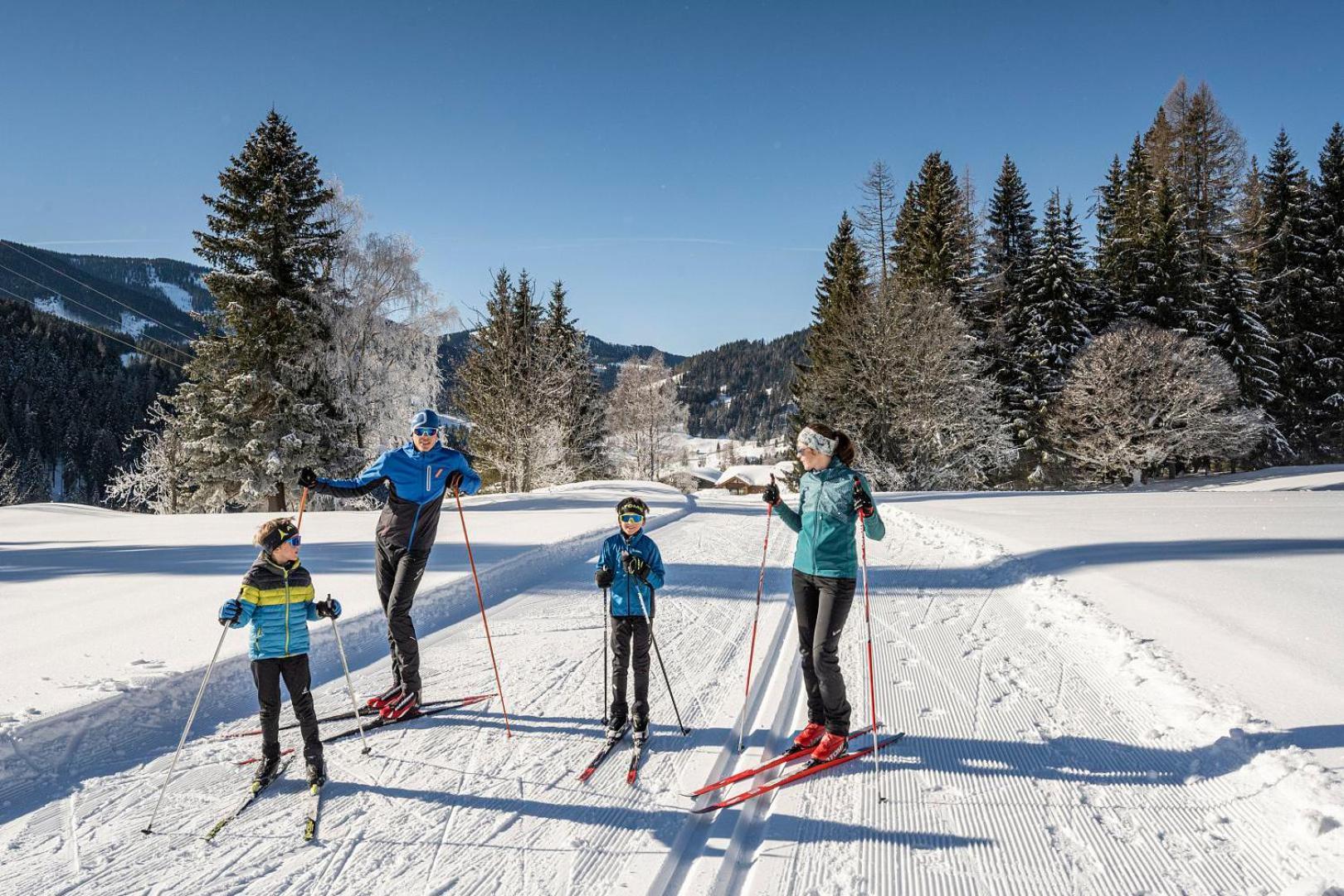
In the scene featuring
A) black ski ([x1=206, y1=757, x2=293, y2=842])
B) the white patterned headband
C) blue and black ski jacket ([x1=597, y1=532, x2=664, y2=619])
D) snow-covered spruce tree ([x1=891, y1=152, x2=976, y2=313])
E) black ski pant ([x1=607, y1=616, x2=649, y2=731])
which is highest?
snow-covered spruce tree ([x1=891, y1=152, x2=976, y2=313])

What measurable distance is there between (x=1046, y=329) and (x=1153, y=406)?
654 centimetres

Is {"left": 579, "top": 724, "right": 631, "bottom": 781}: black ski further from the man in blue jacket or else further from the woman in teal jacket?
the man in blue jacket

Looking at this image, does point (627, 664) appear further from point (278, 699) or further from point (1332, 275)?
point (1332, 275)

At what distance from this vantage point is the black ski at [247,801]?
3251mm

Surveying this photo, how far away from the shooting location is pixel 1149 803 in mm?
3383

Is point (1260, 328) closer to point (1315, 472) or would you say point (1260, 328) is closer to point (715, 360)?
point (1315, 472)

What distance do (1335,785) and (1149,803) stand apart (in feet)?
2.76

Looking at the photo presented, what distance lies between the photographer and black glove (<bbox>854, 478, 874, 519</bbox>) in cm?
395

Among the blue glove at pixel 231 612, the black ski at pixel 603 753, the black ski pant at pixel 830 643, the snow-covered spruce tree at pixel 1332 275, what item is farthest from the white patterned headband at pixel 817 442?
the snow-covered spruce tree at pixel 1332 275

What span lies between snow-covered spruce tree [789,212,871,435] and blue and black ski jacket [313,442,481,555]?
85.4 ft

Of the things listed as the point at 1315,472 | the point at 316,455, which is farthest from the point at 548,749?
the point at 1315,472

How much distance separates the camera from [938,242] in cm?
3391

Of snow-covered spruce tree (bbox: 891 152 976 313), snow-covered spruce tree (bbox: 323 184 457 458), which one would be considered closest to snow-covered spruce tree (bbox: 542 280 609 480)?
snow-covered spruce tree (bbox: 323 184 457 458)

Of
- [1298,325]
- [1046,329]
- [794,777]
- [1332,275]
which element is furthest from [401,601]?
[1332,275]
